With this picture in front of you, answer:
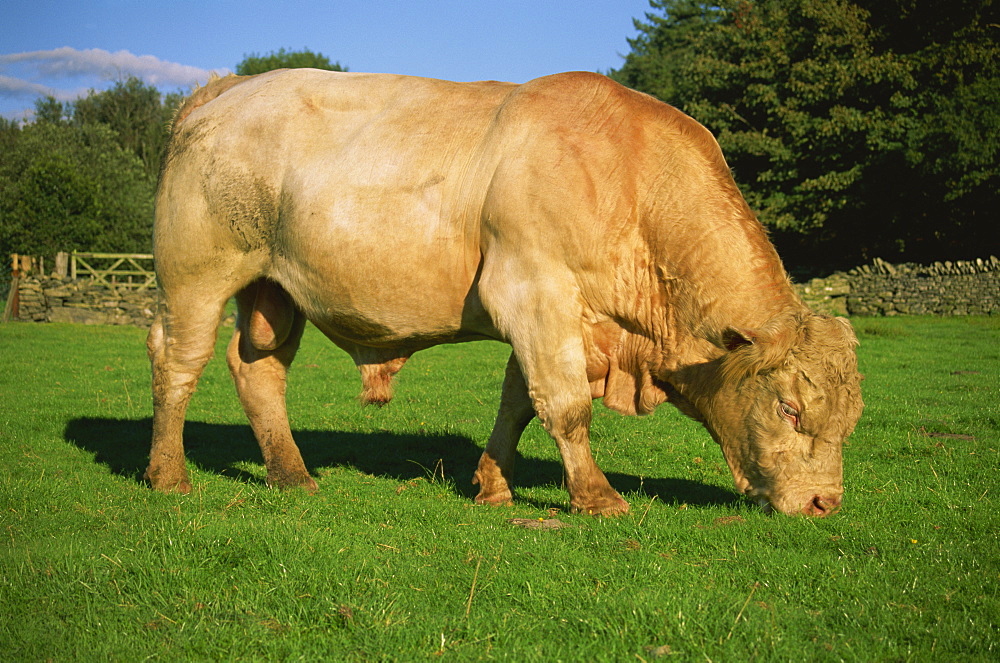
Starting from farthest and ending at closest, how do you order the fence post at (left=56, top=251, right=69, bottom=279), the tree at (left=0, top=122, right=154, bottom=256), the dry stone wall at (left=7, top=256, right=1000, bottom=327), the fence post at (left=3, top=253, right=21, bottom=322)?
the tree at (left=0, top=122, right=154, bottom=256) < the fence post at (left=56, top=251, right=69, bottom=279) < the fence post at (left=3, top=253, right=21, bottom=322) < the dry stone wall at (left=7, top=256, right=1000, bottom=327)

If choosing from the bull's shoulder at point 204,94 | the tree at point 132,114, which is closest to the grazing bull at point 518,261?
the bull's shoulder at point 204,94

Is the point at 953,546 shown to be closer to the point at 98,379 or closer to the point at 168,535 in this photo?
the point at 168,535

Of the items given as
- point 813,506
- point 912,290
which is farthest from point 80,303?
point 813,506

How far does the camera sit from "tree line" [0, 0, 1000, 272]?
102ft

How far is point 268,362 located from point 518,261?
294cm

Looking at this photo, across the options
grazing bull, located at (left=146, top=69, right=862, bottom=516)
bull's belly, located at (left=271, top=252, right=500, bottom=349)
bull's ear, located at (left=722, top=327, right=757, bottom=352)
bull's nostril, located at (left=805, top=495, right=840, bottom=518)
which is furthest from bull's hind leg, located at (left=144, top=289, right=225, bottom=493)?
bull's nostril, located at (left=805, top=495, right=840, bottom=518)

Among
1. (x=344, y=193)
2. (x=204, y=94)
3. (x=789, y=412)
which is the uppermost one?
(x=204, y=94)

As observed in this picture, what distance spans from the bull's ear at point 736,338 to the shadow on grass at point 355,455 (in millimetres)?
1433

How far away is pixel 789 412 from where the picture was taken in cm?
515

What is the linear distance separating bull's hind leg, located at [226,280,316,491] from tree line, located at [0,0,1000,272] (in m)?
25.6

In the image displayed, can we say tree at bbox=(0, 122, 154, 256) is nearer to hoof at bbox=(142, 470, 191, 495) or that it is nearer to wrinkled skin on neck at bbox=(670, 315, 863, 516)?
hoof at bbox=(142, 470, 191, 495)

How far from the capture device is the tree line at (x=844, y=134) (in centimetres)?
3103

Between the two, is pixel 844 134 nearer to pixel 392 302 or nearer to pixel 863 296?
pixel 863 296

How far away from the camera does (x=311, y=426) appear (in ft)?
32.1
